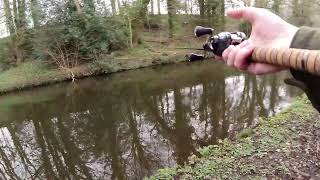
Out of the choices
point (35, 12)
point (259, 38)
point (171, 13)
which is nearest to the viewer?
point (259, 38)

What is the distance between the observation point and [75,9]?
20969 millimetres

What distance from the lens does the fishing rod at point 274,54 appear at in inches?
54.2

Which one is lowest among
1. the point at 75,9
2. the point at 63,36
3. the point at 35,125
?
the point at 35,125

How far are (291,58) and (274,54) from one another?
14 centimetres

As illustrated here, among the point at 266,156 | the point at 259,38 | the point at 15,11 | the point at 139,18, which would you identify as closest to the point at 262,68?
the point at 259,38

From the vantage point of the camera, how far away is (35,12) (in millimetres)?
20359

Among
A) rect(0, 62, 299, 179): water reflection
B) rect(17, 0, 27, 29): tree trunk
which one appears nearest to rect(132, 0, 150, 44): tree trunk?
rect(0, 62, 299, 179): water reflection

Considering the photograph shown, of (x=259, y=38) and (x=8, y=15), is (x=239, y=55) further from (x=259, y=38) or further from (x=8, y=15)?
(x=8, y=15)

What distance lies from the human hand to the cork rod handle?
0.21ft

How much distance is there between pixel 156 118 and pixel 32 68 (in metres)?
11.4

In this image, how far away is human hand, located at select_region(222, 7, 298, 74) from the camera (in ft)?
5.86

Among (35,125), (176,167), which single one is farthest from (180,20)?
(176,167)

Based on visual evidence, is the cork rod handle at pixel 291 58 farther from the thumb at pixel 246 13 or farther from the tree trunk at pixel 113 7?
the tree trunk at pixel 113 7

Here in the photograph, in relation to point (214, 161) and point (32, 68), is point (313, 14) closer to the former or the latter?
point (32, 68)
